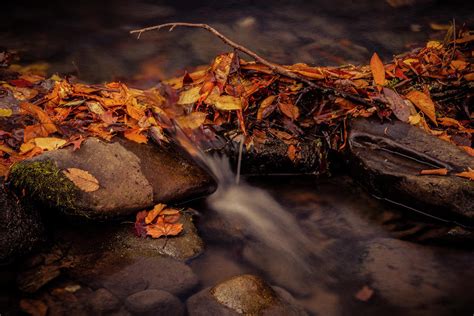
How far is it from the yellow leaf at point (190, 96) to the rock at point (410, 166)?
69.8 inches

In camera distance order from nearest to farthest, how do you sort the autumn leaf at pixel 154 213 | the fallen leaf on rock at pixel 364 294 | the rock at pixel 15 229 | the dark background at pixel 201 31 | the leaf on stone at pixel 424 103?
the rock at pixel 15 229
the fallen leaf on rock at pixel 364 294
the autumn leaf at pixel 154 213
the leaf on stone at pixel 424 103
the dark background at pixel 201 31

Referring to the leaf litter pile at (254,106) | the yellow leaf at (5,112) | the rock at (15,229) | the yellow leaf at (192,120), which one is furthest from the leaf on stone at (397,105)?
the yellow leaf at (5,112)

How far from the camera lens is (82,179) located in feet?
10.6

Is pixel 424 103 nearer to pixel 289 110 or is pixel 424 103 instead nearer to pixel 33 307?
pixel 289 110

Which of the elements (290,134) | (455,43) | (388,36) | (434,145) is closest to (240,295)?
(290,134)

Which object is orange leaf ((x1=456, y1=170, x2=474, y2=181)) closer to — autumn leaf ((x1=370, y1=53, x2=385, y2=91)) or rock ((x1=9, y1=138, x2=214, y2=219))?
autumn leaf ((x1=370, y1=53, x2=385, y2=91))

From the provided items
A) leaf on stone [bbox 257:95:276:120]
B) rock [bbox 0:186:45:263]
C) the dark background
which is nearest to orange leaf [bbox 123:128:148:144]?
rock [bbox 0:186:45:263]

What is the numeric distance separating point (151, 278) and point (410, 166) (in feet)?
8.67

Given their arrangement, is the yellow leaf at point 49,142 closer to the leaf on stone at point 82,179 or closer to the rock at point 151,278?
the leaf on stone at point 82,179

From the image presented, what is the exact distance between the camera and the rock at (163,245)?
3.23 meters

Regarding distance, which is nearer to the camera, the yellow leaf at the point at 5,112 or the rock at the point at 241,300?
the rock at the point at 241,300

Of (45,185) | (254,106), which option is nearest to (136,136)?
(45,185)

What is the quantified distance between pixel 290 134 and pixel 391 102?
3.84 ft

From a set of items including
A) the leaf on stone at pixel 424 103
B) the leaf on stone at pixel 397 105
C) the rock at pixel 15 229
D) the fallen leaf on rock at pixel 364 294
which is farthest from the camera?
the leaf on stone at pixel 424 103
